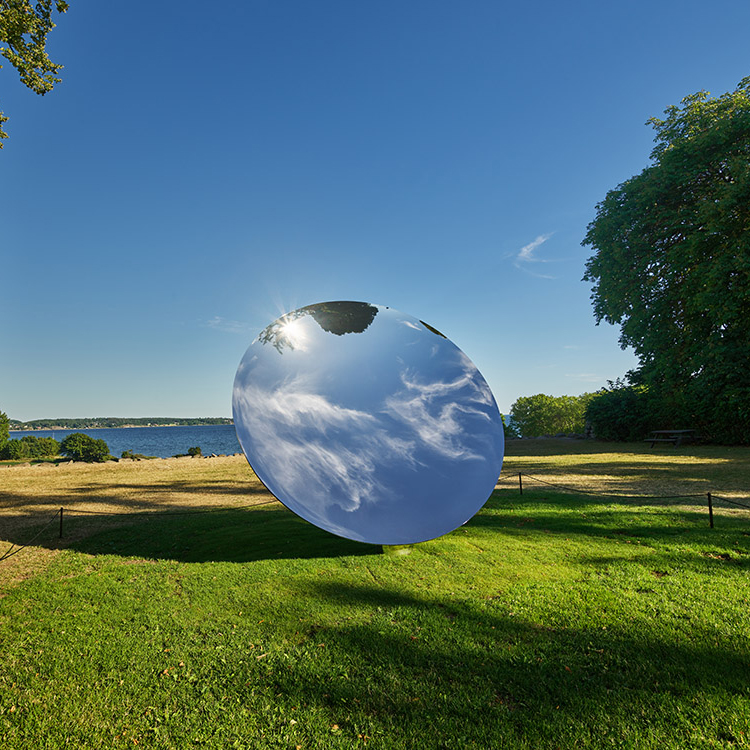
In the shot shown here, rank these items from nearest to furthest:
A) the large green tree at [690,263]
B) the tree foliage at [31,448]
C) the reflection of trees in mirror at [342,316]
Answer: the reflection of trees in mirror at [342,316] < the large green tree at [690,263] < the tree foliage at [31,448]

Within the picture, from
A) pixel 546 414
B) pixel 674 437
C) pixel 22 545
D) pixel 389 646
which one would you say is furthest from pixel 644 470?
pixel 546 414

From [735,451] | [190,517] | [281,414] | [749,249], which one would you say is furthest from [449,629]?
[735,451]

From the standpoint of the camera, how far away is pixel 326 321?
741 cm

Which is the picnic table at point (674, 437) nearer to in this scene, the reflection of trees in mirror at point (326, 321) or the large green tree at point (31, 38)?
the reflection of trees in mirror at point (326, 321)

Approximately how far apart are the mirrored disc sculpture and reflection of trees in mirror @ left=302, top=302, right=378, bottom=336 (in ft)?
0.06

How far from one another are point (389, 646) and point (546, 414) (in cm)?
5675

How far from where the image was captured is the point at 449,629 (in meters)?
5.18

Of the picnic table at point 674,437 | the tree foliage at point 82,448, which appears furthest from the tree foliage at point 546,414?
the tree foliage at point 82,448

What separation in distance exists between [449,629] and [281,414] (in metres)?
3.74

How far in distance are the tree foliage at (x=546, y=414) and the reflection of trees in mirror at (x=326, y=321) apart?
52.8m

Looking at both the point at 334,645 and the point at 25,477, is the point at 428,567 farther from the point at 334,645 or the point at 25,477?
the point at 25,477

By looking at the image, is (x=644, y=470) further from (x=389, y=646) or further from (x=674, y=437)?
(x=389, y=646)

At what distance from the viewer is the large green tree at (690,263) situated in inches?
810

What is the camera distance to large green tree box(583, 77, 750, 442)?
2058 centimetres
